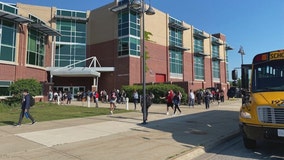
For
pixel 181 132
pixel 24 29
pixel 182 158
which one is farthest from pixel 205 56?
pixel 182 158

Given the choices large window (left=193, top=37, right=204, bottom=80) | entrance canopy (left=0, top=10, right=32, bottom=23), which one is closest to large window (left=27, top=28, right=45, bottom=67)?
entrance canopy (left=0, top=10, right=32, bottom=23)

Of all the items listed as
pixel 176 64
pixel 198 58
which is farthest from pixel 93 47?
pixel 198 58

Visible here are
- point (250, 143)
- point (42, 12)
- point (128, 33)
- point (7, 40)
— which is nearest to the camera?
point (250, 143)

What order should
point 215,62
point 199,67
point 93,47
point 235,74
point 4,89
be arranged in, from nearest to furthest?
point 235,74 < point 4,89 < point 93,47 < point 199,67 < point 215,62

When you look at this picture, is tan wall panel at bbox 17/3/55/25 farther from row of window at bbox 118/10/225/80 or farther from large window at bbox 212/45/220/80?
large window at bbox 212/45/220/80

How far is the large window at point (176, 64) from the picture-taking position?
44.8 m

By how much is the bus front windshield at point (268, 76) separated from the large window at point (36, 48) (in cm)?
2835

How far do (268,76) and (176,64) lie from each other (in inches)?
1538

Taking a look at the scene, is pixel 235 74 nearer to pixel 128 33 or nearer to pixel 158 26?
pixel 128 33

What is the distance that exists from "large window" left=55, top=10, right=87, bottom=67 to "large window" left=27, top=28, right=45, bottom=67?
531 cm

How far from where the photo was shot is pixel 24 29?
29375 mm

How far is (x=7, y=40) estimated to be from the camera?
2712cm

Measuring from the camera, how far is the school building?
29.6 meters

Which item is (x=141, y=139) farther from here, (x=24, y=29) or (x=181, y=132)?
(x=24, y=29)
